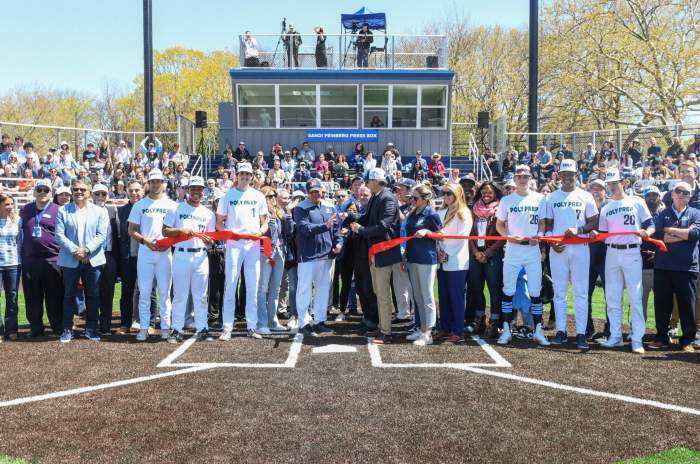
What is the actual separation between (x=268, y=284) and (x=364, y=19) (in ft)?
64.0

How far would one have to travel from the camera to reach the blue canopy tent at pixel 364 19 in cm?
2630

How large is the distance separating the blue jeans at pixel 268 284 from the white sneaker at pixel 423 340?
7.40ft

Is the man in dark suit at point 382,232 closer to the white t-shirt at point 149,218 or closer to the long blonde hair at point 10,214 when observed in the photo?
the white t-shirt at point 149,218

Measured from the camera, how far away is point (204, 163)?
2741 cm

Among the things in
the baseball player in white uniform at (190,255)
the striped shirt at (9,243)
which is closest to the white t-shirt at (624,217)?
the baseball player in white uniform at (190,255)

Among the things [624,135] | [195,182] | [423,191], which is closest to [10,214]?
[195,182]

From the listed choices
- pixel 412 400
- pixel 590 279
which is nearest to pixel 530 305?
pixel 590 279

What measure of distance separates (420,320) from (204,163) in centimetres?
2023

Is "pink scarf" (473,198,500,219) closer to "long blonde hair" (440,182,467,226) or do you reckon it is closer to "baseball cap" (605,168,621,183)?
"long blonde hair" (440,182,467,226)

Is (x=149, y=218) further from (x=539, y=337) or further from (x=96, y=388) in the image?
(x=539, y=337)

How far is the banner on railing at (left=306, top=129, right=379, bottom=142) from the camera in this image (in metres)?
26.8

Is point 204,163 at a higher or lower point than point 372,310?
higher

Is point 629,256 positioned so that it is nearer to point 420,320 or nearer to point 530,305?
point 530,305

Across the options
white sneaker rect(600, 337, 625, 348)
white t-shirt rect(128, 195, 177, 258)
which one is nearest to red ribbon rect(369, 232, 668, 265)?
white sneaker rect(600, 337, 625, 348)
